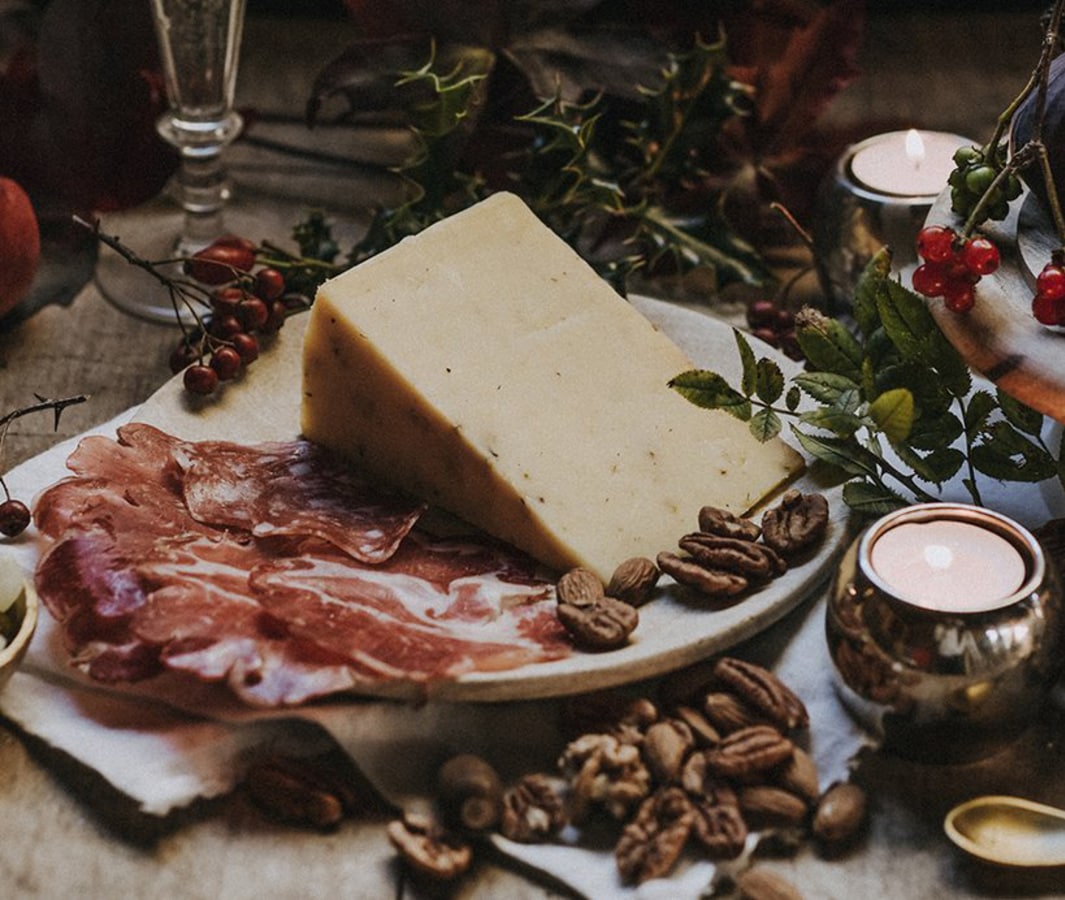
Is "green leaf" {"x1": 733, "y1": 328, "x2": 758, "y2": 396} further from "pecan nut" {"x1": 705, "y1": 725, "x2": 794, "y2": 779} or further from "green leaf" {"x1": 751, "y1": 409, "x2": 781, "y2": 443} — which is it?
"pecan nut" {"x1": 705, "y1": 725, "x2": 794, "y2": 779}

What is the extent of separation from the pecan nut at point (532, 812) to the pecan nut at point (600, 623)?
0.37ft

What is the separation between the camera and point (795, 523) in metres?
1.40

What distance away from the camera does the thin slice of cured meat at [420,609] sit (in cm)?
124

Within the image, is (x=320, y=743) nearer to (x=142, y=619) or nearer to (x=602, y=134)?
(x=142, y=619)

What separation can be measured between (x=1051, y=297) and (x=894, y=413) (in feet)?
0.51

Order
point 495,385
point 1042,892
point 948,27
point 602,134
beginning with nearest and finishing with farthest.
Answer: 1. point 1042,892
2. point 495,385
3. point 602,134
4. point 948,27

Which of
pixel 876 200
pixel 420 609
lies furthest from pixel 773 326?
pixel 420 609

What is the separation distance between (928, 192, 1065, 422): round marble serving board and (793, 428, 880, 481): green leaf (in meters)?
0.14

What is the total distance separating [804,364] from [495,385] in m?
0.34

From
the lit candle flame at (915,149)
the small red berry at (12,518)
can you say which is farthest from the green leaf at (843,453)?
the small red berry at (12,518)

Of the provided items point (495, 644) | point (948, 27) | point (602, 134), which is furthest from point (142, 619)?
point (948, 27)

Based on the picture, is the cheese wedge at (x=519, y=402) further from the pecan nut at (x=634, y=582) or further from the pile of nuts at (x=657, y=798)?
the pile of nuts at (x=657, y=798)

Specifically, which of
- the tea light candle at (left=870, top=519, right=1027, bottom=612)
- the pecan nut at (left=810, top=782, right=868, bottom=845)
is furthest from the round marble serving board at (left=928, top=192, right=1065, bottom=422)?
the pecan nut at (left=810, top=782, right=868, bottom=845)

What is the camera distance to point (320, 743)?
4.20 ft
